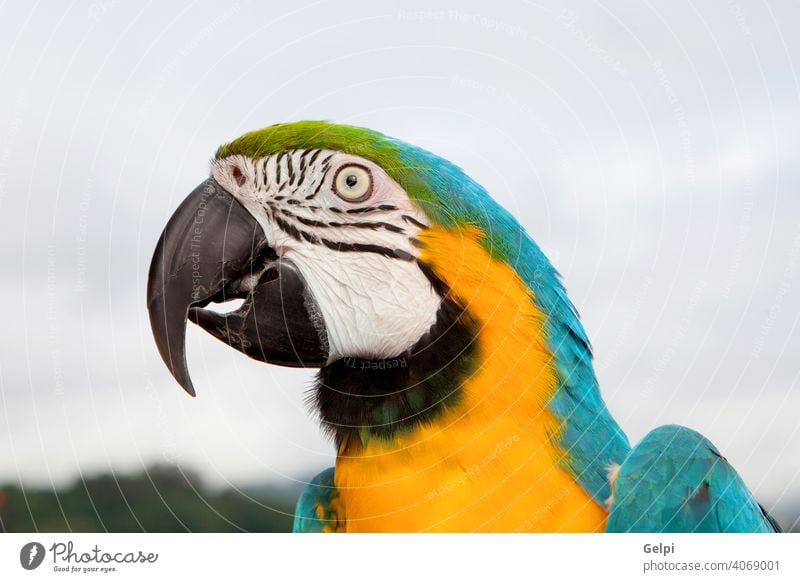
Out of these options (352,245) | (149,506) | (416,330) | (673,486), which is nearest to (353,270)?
(352,245)

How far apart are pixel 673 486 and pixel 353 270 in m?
0.76

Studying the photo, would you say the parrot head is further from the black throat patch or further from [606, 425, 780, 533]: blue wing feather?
[606, 425, 780, 533]: blue wing feather

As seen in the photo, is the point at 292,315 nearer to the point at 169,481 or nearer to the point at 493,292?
the point at 493,292

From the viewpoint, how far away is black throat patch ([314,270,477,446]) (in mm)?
1472

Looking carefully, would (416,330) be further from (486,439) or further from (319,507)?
(319,507)

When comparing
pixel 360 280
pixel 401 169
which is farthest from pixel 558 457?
pixel 401 169

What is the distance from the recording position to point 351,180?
1.50 m

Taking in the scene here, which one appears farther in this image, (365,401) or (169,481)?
(169,481)

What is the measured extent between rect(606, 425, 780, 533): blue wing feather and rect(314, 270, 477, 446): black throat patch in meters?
0.38

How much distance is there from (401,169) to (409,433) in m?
0.52

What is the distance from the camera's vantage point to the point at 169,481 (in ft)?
6.71

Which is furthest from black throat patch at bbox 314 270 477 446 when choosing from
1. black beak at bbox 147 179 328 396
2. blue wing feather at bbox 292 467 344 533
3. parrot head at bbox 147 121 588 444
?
blue wing feather at bbox 292 467 344 533
